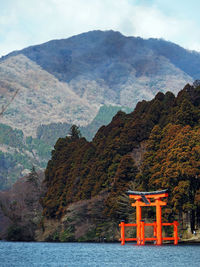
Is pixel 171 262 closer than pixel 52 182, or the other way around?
pixel 171 262

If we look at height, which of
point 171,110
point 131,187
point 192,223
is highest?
point 171,110

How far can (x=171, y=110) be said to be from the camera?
6222 cm

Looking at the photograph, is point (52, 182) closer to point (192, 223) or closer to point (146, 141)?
point (146, 141)

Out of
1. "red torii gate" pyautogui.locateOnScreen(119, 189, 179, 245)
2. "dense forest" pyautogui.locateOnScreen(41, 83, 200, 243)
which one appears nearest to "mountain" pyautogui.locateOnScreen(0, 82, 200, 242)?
"dense forest" pyautogui.locateOnScreen(41, 83, 200, 243)

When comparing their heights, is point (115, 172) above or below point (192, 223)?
above

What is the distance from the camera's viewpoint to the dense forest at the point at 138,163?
49.3 m

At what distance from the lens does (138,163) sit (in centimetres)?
6062

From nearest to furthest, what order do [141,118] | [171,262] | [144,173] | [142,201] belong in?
[171,262] → [142,201] → [144,173] → [141,118]

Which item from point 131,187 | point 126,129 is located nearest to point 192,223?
point 131,187

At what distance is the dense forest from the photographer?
49.3 m

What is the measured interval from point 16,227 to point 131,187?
2180 centimetres

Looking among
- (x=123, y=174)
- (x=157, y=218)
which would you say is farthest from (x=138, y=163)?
(x=157, y=218)

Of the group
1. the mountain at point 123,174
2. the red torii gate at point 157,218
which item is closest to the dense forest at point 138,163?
the mountain at point 123,174

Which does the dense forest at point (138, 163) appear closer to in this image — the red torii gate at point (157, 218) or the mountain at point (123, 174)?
the mountain at point (123, 174)
